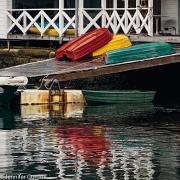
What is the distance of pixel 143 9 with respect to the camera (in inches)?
1345

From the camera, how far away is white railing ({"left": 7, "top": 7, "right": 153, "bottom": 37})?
33688 millimetres

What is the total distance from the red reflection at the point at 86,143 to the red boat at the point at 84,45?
322 inches

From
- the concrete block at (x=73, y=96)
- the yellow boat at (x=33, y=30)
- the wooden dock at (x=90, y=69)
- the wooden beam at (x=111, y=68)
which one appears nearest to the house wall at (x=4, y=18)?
the yellow boat at (x=33, y=30)

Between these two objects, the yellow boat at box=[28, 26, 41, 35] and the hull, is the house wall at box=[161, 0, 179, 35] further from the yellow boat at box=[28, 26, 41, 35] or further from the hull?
the hull

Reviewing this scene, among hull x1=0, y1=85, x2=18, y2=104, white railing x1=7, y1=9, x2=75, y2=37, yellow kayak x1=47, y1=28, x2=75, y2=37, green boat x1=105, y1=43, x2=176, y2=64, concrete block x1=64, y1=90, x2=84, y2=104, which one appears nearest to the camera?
hull x1=0, y1=85, x2=18, y2=104

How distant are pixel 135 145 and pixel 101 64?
9.91 metres

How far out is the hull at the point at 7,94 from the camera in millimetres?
28219

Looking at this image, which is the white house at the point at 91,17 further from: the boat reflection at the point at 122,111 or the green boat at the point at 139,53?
the boat reflection at the point at 122,111

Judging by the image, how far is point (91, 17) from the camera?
3650 cm

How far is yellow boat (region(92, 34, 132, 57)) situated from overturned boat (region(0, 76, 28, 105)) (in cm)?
488

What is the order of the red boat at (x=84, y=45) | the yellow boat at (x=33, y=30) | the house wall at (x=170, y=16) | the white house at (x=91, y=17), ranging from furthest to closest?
the yellow boat at (x=33, y=30), the house wall at (x=170, y=16), the white house at (x=91, y=17), the red boat at (x=84, y=45)

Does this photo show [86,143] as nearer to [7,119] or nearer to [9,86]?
[7,119]

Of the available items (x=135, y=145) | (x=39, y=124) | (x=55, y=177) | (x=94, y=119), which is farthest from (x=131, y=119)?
(x=55, y=177)

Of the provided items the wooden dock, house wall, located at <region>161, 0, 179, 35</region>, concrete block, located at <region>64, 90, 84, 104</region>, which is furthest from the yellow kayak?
concrete block, located at <region>64, 90, 84, 104</region>
